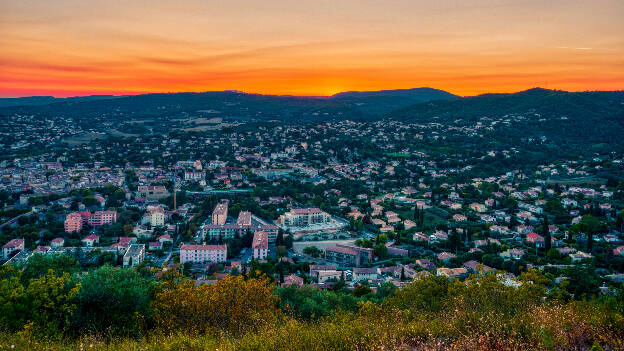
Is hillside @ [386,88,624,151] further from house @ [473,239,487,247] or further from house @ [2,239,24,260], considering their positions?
house @ [2,239,24,260]

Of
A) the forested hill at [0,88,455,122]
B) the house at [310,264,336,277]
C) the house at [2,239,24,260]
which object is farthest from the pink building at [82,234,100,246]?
the forested hill at [0,88,455,122]

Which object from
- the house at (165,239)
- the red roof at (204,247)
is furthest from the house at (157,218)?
the red roof at (204,247)

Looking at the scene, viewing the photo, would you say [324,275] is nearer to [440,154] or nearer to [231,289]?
[231,289]

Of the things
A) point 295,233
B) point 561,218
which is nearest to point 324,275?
point 295,233

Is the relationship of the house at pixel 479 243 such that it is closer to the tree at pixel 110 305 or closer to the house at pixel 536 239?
the house at pixel 536 239

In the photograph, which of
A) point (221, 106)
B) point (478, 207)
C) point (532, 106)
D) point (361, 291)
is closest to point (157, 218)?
point (361, 291)
